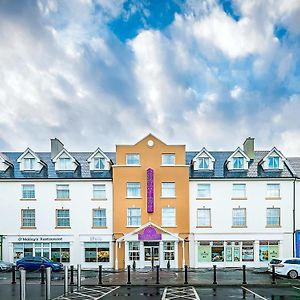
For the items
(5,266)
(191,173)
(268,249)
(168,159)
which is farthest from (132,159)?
(268,249)

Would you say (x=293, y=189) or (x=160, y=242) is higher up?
(x=293, y=189)

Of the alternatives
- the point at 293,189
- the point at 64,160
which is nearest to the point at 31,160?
the point at 64,160

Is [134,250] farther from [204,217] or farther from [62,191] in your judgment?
[62,191]

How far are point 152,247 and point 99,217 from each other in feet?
20.4

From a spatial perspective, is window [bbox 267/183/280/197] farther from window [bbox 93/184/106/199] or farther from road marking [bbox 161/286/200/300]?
road marking [bbox 161/286/200/300]

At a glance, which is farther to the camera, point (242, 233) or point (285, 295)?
point (242, 233)

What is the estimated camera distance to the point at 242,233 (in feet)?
141

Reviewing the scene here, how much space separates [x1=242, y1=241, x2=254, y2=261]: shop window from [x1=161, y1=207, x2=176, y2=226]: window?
24.7 feet

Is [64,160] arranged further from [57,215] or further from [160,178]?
[160,178]

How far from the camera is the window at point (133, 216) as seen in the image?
142ft

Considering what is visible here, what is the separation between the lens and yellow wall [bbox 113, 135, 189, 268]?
4319 centimetres

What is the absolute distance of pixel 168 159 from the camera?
1729 inches

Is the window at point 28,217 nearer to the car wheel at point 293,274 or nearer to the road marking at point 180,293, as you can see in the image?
the road marking at point 180,293

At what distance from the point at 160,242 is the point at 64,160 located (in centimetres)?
1318
